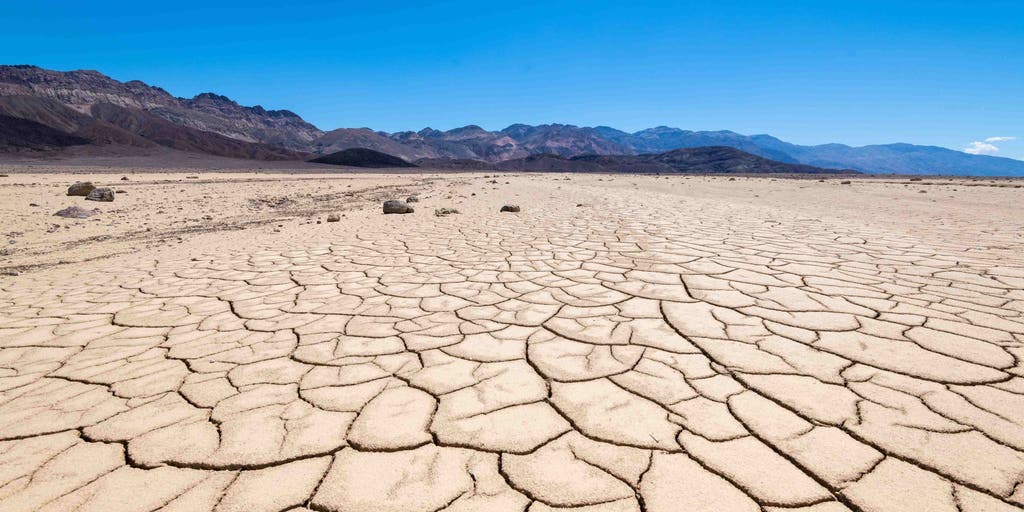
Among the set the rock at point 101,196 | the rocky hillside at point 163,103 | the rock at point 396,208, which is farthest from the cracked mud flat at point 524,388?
the rocky hillside at point 163,103

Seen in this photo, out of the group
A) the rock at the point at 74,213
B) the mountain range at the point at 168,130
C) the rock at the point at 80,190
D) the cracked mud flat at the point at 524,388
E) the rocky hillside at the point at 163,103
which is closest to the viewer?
the cracked mud flat at the point at 524,388

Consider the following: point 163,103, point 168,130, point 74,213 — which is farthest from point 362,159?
point 74,213

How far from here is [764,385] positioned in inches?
62.4

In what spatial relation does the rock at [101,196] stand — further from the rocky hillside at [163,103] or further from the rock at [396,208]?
the rocky hillside at [163,103]

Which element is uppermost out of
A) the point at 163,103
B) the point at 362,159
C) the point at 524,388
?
the point at 163,103

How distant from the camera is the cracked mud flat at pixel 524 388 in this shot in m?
1.15

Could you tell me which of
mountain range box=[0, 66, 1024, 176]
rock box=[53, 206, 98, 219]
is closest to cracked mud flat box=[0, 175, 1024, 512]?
rock box=[53, 206, 98, 219]

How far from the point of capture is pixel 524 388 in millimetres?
1620

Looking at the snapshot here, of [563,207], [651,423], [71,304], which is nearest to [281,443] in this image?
[651,423]

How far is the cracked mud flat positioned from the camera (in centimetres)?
115

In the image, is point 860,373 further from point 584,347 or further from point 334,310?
point 334,310

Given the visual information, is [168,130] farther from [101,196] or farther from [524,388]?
[524,388]

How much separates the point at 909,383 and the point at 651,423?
0.91 meters

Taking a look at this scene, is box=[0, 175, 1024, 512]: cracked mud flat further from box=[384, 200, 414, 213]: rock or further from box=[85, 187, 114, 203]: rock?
box=[85, 187, 114, 203]: rock
